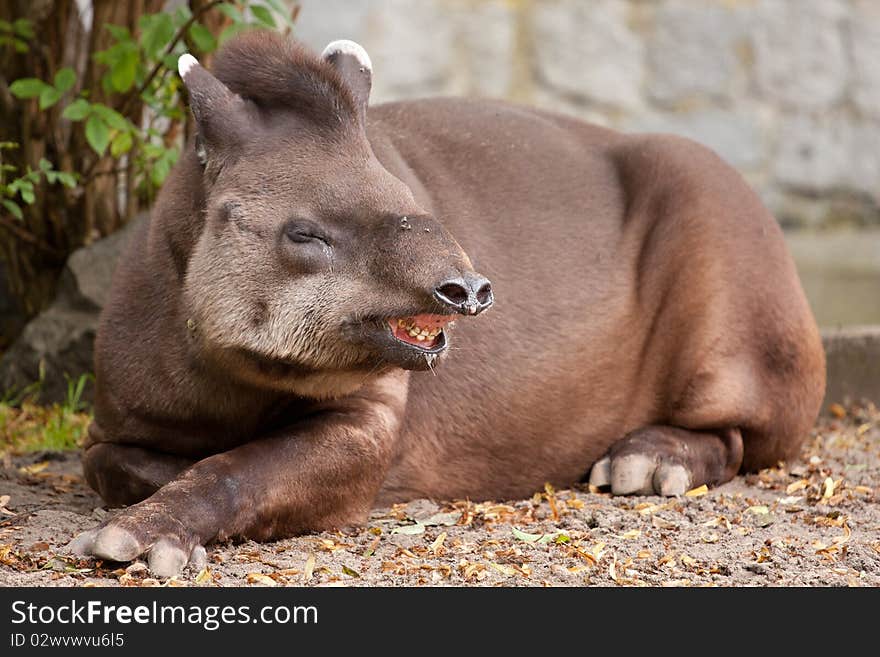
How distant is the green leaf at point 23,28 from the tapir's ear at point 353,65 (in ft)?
8.13

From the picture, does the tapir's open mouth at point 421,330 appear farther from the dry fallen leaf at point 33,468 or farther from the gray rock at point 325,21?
the gray rock at point 325,21

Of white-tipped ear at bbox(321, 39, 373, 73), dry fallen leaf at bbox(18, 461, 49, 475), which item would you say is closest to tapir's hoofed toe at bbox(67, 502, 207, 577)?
dry fallen leaf at bbox(18, 461, 49, 475)

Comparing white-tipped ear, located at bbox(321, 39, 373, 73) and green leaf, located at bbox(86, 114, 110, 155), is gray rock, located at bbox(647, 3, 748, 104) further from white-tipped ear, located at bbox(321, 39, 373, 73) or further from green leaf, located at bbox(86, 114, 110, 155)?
white-tipped ear, located at bbox(321, 39, 373, 73)

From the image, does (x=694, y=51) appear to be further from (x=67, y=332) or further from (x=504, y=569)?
(x=504, y=569)

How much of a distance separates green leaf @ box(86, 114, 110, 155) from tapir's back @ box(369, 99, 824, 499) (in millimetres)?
1224

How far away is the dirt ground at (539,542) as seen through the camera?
4.58 meters

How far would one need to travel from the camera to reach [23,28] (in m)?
7.29

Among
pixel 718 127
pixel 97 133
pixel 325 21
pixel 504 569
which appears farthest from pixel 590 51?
pixel 504 569

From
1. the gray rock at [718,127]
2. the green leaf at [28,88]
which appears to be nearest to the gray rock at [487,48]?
the gray rock at [718,127]

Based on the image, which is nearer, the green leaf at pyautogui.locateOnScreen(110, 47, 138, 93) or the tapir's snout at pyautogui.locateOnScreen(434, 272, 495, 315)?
the tapir's snout at pyautogui.locateOnScreen(434, 272, 495, 315)

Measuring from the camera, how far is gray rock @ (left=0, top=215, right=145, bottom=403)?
7.54 meters

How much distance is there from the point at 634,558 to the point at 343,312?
125cm

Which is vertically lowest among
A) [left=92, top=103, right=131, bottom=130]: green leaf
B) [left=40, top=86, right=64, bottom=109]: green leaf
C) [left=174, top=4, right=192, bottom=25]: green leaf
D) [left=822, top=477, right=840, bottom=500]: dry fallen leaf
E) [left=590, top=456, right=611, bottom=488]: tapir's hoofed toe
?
[left=822, top=477, right=840, bottom=500]: dry fallen leaf

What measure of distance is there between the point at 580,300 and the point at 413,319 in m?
1.69
